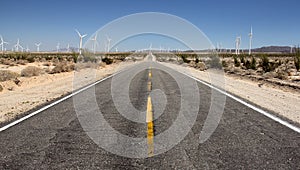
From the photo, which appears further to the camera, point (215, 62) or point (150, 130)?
point (215, 62)

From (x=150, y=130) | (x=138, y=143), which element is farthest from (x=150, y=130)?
(x=138, y=143)

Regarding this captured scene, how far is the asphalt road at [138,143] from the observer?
180 inches

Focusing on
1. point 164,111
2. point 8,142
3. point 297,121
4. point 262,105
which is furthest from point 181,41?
point 8,142

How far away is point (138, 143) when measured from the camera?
5.57 meters

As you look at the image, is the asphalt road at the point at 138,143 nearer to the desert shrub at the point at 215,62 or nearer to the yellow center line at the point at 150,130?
the yellow center line at the point at 150,130

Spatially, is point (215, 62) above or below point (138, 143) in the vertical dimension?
above

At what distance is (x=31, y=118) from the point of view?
302 inches

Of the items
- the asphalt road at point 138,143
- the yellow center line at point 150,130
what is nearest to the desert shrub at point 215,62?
the yellow center line at point 150,130

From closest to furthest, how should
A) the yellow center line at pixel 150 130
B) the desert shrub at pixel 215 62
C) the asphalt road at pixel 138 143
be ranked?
1. the asphalt road at pixel 138 143
2. the yellow center line at pixel 150 130
3. the desert shrub at pixel 215 62

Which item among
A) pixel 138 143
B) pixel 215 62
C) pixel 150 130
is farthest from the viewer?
pixel 215 62

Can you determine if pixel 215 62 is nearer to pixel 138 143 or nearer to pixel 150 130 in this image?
pixel 150 130

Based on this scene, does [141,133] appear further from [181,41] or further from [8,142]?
[181,41]

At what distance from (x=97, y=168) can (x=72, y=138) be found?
5.54 feet

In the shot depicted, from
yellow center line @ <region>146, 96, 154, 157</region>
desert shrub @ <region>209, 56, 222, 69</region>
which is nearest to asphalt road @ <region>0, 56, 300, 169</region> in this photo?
yellow center line @ <region>146, 96, 154, 157</region>
